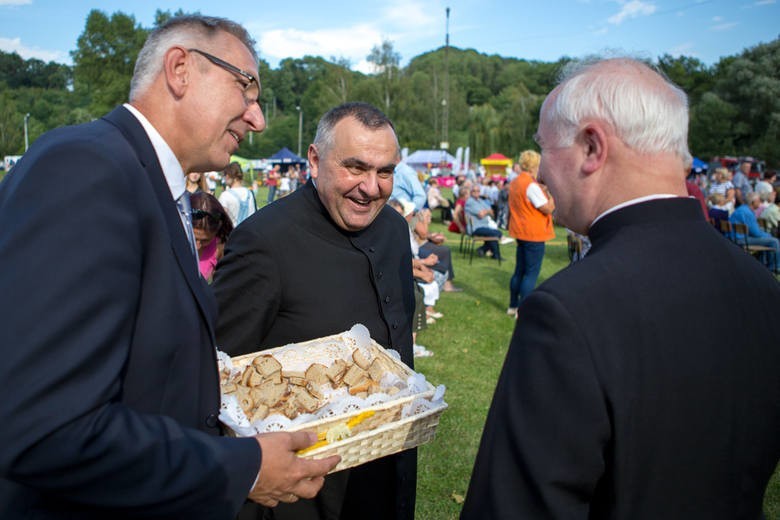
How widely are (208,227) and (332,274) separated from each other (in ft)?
10.1

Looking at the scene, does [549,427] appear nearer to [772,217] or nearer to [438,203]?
[772,217]

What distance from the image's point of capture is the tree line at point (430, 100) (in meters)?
43.2

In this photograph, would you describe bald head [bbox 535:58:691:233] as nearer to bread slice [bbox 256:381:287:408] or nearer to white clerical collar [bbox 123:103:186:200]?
white clerical collar [bbox 123:103:186:200]

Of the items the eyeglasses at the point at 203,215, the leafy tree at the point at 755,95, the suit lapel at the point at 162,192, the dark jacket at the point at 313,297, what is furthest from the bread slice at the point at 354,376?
the leafy tree at the point at 755,95

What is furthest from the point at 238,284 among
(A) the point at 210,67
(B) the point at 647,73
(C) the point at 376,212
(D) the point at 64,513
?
(B) the point at 647,73

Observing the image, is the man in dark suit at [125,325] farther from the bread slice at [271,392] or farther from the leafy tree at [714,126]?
the leafy tree at [714,126]

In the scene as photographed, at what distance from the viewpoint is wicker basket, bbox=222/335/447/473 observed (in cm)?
181

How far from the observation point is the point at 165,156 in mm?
1621

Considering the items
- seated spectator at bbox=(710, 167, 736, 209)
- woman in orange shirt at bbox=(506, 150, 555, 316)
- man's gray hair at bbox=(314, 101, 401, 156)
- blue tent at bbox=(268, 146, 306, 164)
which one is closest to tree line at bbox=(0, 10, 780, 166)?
blue tent at bbox=(268, 146, 306, 164)

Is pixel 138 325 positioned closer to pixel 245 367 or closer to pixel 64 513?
pixel 64 513

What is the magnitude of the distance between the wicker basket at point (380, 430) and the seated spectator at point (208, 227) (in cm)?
364

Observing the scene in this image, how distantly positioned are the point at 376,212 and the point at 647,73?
5.58ft

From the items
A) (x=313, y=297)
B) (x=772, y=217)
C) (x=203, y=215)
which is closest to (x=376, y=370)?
(x=313, y=297)

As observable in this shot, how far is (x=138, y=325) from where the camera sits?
4.42ft
